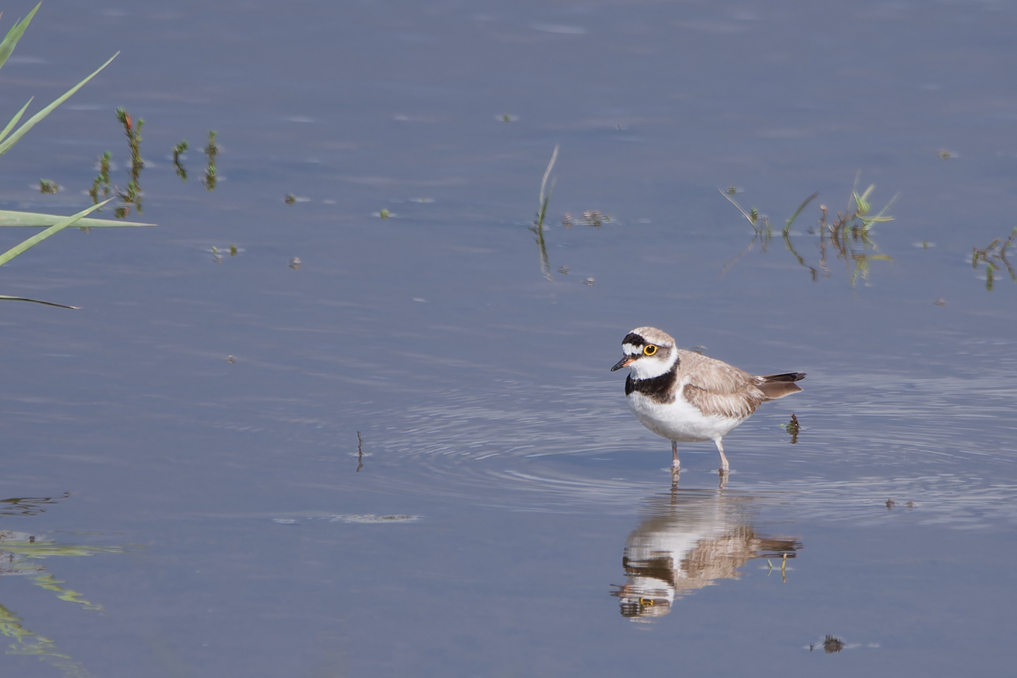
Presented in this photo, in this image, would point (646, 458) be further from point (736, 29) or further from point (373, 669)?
point (736, 29)

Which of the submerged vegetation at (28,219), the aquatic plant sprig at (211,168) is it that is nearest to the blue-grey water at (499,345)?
the aquatic plant sprig at (211,168)

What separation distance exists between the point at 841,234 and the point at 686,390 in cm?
540

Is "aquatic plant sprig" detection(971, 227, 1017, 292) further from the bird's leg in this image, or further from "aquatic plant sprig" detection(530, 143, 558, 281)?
the bird's leg

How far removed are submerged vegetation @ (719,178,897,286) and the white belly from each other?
13.3 ft

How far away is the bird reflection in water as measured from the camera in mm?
6610

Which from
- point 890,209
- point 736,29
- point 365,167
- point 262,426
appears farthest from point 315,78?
point 262,426

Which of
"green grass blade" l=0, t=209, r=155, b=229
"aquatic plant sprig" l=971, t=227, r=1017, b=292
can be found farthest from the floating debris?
"green grass blade" l=0, t=209, r=155, b=229

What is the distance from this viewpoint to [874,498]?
8016 millimetres

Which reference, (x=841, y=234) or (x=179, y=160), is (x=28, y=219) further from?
(x=841, y=234)

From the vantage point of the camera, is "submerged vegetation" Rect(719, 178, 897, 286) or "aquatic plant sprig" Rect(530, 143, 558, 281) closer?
"aquatic plant sprig" Rect(530, 143, 558, 281)

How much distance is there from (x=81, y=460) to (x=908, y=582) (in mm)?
4925

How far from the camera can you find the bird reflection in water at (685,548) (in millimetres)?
6610

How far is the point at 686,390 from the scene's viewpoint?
887 centimetres

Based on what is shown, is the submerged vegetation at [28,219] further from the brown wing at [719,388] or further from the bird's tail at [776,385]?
the bird's tail at [776,385]
